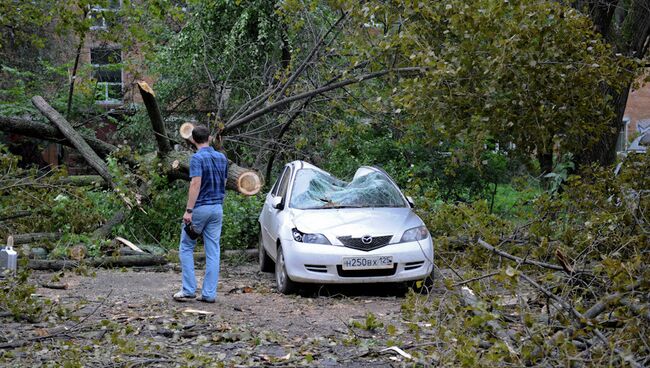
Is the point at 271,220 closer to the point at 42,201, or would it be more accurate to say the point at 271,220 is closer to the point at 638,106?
the point at 42,201

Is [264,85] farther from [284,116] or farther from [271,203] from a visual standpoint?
[271,203]

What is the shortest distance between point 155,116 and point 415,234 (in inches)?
211

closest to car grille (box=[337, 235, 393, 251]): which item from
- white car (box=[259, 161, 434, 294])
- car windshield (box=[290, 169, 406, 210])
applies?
white car (box=[259, 161, 434, 294])

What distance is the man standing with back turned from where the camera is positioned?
8.83 meters

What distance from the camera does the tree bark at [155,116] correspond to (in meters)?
12.6

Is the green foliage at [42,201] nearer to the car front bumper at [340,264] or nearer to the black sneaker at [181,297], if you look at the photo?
the black sneaker at [181,297]

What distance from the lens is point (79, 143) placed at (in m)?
13.7

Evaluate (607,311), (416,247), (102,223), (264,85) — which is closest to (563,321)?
(607,311)

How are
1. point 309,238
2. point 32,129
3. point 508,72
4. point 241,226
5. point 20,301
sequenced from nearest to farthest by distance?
point 20,301 → point 309,238 → point 508,72 → point 241,226 → point 32,129

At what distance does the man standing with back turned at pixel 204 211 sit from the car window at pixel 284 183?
206cm

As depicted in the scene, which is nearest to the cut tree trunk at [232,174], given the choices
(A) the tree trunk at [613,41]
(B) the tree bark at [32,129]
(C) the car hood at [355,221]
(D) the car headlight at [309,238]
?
(B) the tree bark at [32,129]

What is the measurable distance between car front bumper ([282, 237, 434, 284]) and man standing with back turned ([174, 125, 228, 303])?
1.01 meters

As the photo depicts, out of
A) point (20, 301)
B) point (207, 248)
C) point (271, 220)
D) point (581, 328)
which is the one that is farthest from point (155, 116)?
point (581, 328)

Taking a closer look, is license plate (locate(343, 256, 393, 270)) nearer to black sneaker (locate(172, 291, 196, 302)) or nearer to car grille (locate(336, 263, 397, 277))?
car grille (locate(336, 263, 397, 277))
